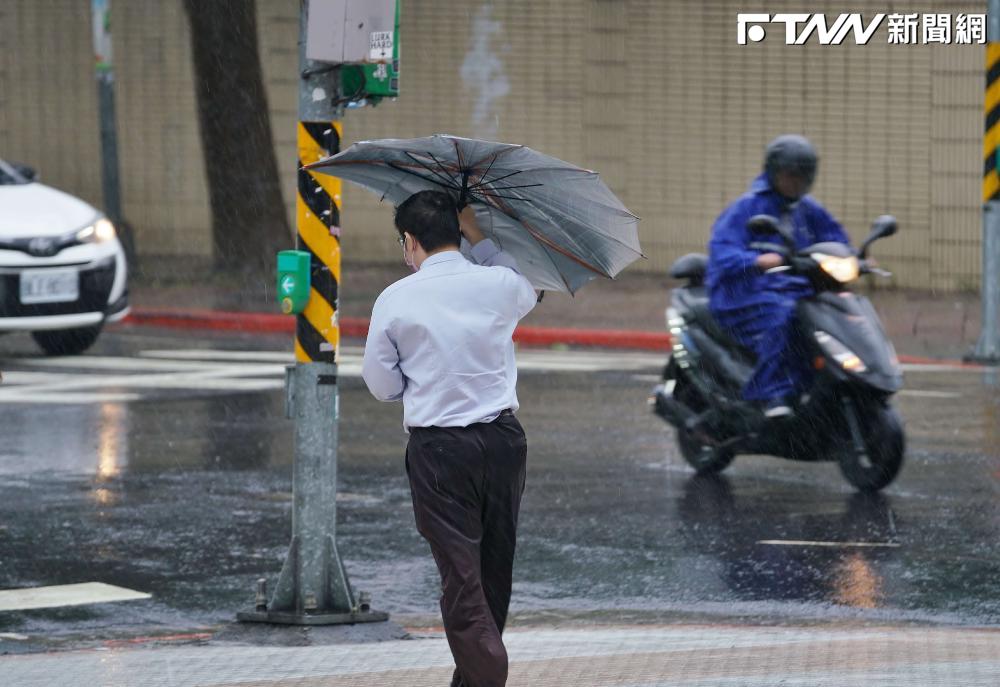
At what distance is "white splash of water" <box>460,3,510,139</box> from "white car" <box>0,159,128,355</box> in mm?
7876

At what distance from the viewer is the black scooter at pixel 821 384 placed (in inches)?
416

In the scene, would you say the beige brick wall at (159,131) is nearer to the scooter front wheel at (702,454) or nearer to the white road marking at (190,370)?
the white road marking at (190,370)

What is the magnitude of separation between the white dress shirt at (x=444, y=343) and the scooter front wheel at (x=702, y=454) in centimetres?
576

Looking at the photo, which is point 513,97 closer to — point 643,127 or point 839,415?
point 643,127

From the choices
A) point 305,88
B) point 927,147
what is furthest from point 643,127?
point 305,88

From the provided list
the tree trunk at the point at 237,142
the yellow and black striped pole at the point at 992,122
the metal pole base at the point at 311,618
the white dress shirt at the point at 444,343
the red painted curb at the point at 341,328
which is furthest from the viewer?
the tree trunk at the point at 237,142

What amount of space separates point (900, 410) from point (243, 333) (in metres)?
7.69

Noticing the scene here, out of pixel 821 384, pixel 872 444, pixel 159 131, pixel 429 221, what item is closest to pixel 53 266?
pixel 821 384

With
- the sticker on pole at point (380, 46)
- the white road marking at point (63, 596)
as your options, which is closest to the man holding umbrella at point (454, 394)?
the sticker on pole at point (380, 46)

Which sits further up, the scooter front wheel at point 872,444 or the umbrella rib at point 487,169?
the umbrella rib at point 487,169

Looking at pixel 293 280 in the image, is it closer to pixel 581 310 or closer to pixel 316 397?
pixel 316 397

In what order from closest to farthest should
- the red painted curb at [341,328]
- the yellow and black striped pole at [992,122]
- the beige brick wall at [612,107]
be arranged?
the yellow and black striped pole at [992,122]
the red painted curb at [341,328]
the beige brick wall at [612,107]

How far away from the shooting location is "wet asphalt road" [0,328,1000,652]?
8430 mm

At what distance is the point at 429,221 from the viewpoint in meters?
5.76
